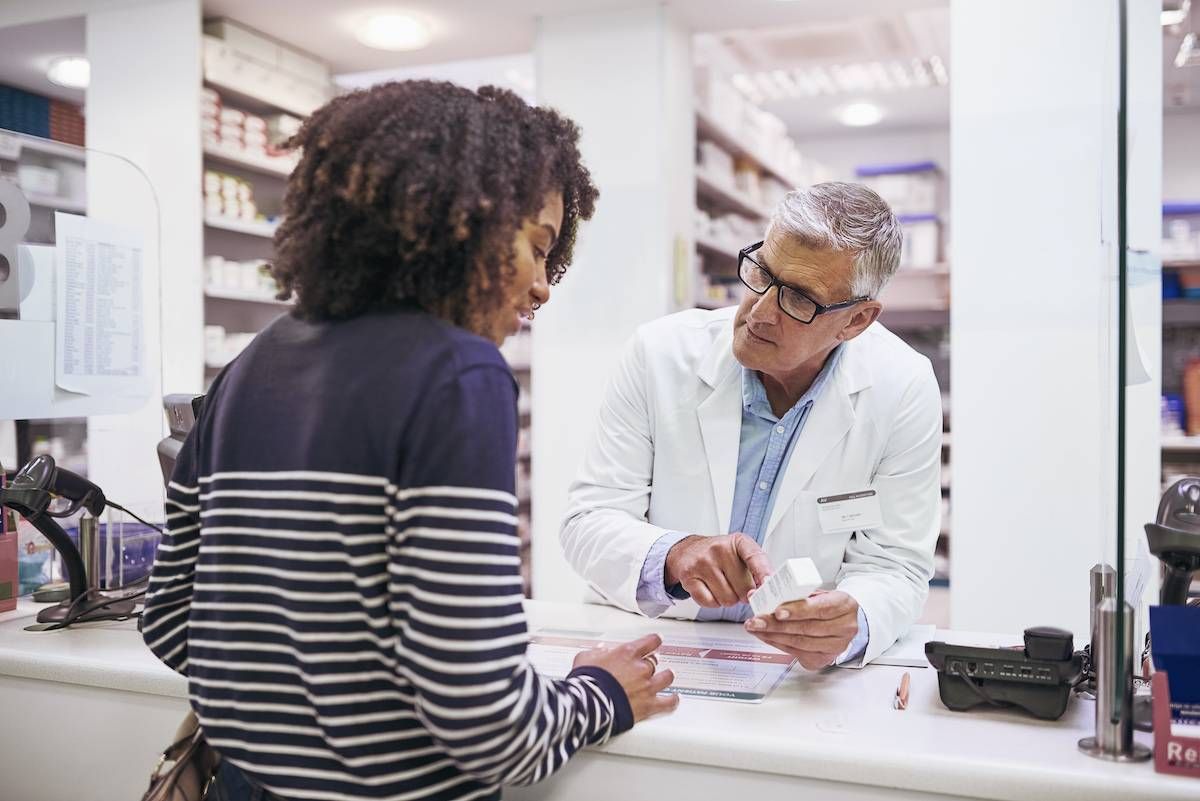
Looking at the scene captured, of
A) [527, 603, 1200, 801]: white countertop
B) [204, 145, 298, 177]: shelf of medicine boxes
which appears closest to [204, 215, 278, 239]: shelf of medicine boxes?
[204, 145, 298, 177]: shelf of medicine boxes

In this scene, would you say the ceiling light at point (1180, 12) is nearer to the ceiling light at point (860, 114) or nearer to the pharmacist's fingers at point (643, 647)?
the ceiling light at point (860, 114)

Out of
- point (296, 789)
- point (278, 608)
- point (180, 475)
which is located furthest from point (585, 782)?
point (180, 475)

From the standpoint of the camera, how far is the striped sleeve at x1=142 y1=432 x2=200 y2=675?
3.96ft

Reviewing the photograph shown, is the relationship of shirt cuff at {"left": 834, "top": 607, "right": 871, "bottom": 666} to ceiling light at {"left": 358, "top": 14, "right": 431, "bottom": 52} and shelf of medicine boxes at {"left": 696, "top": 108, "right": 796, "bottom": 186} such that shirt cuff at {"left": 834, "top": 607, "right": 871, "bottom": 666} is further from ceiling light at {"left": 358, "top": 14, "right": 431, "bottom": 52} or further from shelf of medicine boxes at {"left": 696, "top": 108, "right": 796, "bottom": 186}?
ceiling light at {"left": 358, "top": 14, "right": 431, "bottom": 52}

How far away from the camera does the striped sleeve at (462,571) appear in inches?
36.7

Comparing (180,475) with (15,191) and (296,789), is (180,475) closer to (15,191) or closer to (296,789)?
(296,789)

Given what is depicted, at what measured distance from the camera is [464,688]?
0.94 metres

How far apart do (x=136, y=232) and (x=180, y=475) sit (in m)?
1.49

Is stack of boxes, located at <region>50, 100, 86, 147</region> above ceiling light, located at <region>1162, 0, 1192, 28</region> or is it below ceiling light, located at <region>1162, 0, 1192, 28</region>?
above

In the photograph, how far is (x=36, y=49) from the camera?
17.7 feet

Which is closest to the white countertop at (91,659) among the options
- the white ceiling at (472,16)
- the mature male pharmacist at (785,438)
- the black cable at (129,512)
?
the black cable at (129,512)

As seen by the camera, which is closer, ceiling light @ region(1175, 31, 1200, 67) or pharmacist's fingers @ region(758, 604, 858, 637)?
pharmacist's fingers @ region(758, 604, 858, 637)

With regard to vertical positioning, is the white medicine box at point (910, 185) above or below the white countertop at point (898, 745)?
above

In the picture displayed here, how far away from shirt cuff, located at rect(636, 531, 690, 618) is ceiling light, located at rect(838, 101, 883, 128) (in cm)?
603
